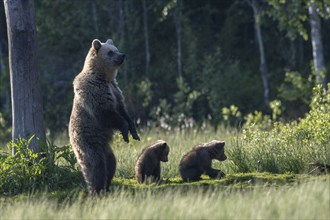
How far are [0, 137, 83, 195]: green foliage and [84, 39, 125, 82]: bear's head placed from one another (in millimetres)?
1369

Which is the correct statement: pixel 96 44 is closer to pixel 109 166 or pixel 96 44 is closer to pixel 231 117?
pixel 109 166

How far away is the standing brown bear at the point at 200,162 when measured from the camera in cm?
1130

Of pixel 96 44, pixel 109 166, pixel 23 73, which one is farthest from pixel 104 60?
pixel 109 166

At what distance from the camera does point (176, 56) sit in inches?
1174

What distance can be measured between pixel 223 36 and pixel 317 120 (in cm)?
1742

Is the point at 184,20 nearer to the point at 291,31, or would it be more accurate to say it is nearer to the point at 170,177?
the point at 291,31

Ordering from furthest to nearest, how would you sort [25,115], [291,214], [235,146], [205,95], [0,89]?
[205,95] → [0,89] → [235,146] → [25,115] → [291,214]

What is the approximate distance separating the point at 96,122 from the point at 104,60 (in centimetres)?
97

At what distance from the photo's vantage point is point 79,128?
35.2ft

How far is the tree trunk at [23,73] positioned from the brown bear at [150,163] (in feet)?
5.43

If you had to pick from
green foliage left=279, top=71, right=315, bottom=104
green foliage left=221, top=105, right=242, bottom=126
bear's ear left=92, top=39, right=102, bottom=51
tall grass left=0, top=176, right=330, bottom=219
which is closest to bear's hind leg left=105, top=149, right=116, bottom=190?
bear's ear left=92, top=39, right=102, bottom=51

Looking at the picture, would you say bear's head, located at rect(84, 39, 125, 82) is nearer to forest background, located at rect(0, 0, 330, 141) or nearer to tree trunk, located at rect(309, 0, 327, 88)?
tree trunk, located at rect(309, 0, 327, 88)

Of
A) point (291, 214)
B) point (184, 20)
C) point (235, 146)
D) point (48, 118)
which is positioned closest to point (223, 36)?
point (184, 20)

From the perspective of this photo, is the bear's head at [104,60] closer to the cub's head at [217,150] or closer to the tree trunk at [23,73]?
the tree trunk at [23,73]
